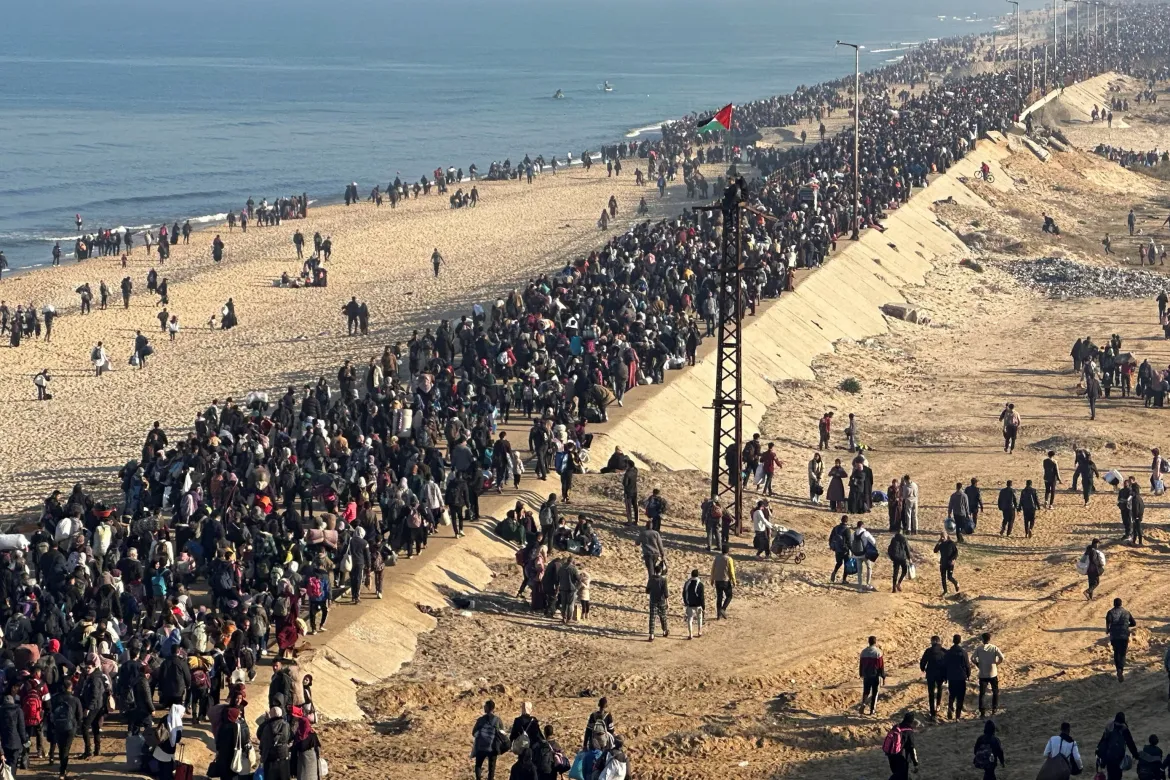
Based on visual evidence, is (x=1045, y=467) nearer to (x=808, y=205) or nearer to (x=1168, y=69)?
(x=808, y=205)

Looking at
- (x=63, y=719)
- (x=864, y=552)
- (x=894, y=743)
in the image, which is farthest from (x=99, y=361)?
(x=894, y=743)

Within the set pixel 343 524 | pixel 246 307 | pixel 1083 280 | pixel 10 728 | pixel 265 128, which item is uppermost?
pixel 265 128

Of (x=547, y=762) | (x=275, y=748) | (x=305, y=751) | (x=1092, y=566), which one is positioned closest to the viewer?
(x=547, y=762)

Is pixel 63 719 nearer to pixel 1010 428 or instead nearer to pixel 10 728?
pixel 10 728

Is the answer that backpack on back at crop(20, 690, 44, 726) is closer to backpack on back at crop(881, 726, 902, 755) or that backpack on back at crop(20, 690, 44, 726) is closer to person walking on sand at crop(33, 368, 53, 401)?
backpack on back at crop(881, 726, 902, 755)

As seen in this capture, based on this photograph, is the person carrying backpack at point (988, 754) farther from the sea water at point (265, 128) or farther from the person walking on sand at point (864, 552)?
the sea water at point (265, 128)

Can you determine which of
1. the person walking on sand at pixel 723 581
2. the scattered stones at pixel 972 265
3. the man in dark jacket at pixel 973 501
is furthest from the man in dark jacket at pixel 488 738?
the scattered stones at pixel 972 265

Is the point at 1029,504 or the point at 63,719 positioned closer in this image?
the point at 63,719
